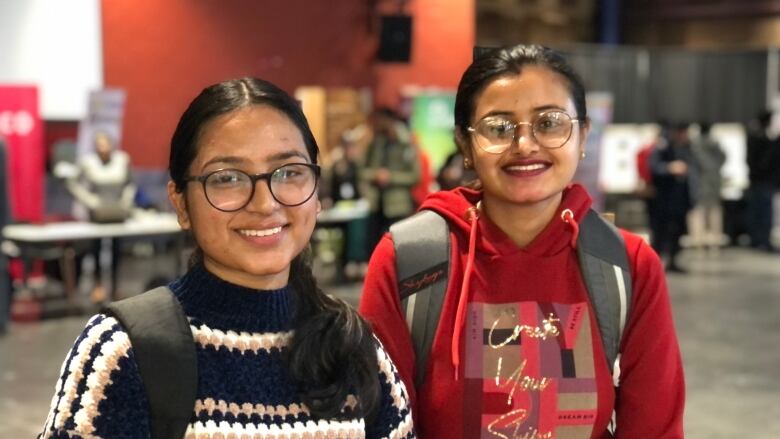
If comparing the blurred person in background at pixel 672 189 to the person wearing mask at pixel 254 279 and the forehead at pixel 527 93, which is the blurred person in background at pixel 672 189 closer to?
the forehead at pixel 527 93

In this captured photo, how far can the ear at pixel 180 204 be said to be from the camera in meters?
1.52

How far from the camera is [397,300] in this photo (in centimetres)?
188

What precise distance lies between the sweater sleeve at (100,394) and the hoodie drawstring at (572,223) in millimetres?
885

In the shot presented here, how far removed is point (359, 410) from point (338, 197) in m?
9.05

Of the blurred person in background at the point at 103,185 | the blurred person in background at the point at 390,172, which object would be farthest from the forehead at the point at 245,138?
the blurred person in background at the point at 390,172

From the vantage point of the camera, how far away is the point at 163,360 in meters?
1.39

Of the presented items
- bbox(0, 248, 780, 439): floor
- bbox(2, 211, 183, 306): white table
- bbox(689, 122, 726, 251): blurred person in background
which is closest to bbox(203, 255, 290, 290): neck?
bbox(0, 248, 780, 439): floor

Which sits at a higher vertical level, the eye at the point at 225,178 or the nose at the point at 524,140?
the nose at the point at 524,140

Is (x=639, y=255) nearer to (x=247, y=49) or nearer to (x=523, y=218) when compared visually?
(x=523, y=218)

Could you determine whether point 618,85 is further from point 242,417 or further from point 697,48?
point 242,417

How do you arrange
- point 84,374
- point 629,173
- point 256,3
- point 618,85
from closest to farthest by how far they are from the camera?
point 84,374
point 256,3
point 629,173
point 618,85

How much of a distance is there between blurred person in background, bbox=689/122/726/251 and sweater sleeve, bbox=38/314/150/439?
11.7 metres

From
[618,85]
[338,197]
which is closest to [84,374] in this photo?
[338,197]

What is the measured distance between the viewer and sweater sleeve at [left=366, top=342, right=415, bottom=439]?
62.2 inches
